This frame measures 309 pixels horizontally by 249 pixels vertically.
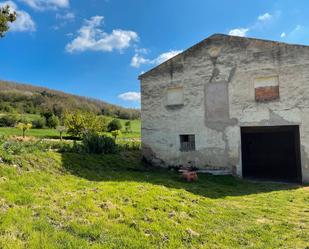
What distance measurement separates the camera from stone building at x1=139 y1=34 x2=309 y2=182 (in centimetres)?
1328

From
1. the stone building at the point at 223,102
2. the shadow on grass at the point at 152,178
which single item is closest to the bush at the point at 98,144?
the shadow on grass at the point at 152,178

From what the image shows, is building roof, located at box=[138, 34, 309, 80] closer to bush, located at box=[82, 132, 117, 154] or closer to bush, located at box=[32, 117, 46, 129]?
bush, located at box=[82, 132, 117, 154]

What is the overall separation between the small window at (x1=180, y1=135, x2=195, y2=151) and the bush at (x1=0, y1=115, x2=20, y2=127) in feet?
114

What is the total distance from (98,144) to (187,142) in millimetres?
4771

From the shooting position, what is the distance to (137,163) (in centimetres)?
1579

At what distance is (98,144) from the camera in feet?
48.6

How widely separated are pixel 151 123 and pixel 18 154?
8290mm

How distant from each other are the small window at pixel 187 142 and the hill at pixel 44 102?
40307mm

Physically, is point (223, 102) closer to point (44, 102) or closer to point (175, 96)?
point (175, 96)

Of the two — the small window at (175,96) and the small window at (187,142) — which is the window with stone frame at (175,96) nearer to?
the small window at (175,96)

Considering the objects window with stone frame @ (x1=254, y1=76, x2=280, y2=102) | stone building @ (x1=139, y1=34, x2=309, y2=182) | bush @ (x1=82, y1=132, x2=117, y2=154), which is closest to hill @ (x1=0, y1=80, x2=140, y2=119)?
bush @ (x1=82, y1=132, x2=117, y2=154)

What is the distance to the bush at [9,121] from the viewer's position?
42619 millimetres

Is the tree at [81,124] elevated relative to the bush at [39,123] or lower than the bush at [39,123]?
lower

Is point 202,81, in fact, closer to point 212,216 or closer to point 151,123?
point 151,123
